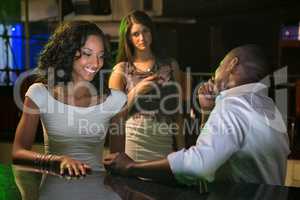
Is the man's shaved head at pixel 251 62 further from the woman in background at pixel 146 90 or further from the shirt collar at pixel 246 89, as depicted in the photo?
the woman in background at pixel 146 90

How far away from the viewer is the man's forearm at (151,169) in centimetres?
144

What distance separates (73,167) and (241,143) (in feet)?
1.79

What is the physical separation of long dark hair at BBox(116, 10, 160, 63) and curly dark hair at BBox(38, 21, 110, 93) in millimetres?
56

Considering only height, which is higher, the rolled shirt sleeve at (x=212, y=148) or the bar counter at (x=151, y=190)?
the rolled shirt sleeve at (x=212, y=148)

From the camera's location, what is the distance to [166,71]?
4.90 ft

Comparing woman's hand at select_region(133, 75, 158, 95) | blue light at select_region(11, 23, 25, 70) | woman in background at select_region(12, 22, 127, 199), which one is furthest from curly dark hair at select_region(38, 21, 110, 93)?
blue light at select_region(11, 23, 25, 70)

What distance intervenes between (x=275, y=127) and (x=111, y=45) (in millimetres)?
588

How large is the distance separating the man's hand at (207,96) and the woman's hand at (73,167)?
434mm

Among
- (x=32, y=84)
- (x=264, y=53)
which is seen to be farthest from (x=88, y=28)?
(x=264, y=53)

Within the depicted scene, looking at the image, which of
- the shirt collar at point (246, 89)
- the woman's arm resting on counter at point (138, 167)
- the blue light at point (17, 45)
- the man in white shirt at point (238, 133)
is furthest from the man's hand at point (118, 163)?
the blue light at point (17, 45)

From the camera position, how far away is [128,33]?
Answer: 1500mm

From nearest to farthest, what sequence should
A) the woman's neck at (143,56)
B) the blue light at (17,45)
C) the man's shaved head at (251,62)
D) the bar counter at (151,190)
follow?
the bar counter at (151,190), the man's shaved head at (251,62), the woman's neck at (143,56), the blue light at (17,45)

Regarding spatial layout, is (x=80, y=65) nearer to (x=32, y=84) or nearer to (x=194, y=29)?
(x=32, y=84)

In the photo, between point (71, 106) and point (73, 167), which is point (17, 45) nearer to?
point (71, 106)
